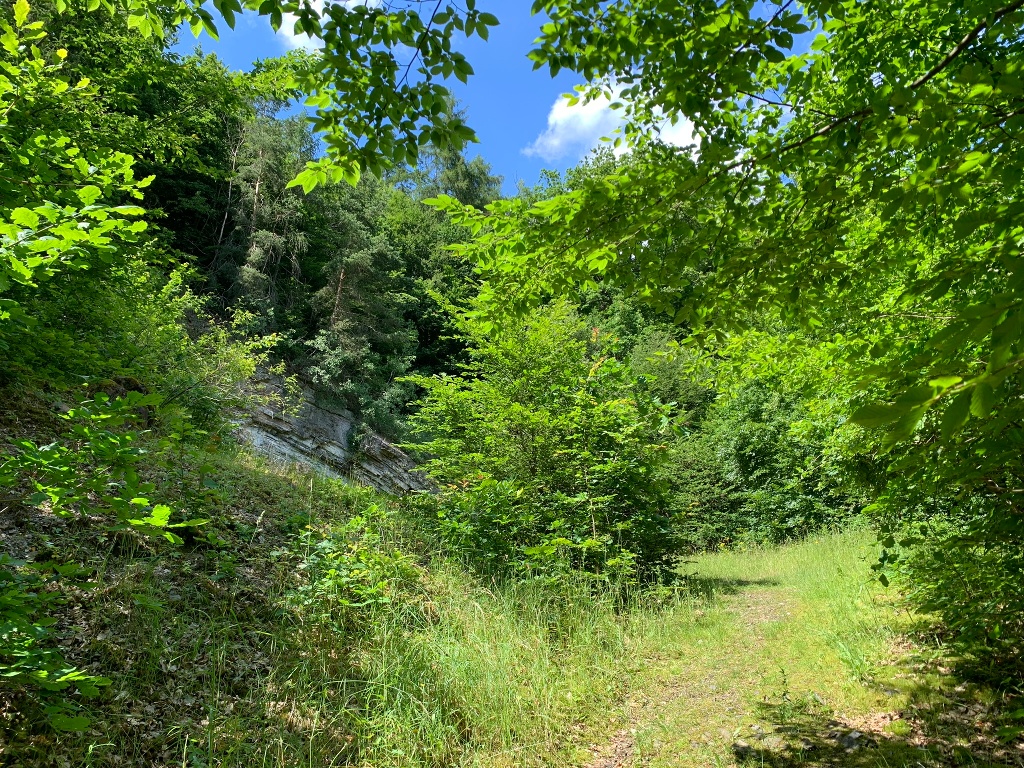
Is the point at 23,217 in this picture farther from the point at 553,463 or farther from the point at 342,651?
the point at 553,463

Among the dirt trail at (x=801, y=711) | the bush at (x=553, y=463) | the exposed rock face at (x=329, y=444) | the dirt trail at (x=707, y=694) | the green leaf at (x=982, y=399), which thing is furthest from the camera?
the exposed rock face at (x=329, y=444)

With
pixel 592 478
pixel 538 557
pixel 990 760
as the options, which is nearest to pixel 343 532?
pixel 538 557

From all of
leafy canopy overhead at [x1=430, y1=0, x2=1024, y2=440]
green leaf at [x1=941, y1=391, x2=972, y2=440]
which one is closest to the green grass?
leafy canopy overhead at [x1=430, y1=0, x2=1024, y2=440]

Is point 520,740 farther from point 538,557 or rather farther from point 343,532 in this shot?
point 343,532

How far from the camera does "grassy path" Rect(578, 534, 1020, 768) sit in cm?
293

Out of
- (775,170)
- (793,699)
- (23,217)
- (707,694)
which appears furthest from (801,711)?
(23,217)

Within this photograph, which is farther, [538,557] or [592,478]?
[592,478]

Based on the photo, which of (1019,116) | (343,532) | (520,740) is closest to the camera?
(1019,116)

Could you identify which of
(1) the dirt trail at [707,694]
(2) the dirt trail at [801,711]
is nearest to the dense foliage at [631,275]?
(2) the dirt trail at [801,711]

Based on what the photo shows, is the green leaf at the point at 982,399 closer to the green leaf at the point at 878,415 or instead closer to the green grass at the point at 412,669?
the green leaf at the point at 878,415

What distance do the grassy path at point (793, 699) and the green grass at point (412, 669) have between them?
2 centimetres

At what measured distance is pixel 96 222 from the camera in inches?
91.1

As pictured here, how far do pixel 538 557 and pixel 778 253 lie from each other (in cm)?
402

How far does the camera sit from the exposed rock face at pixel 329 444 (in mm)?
15680
